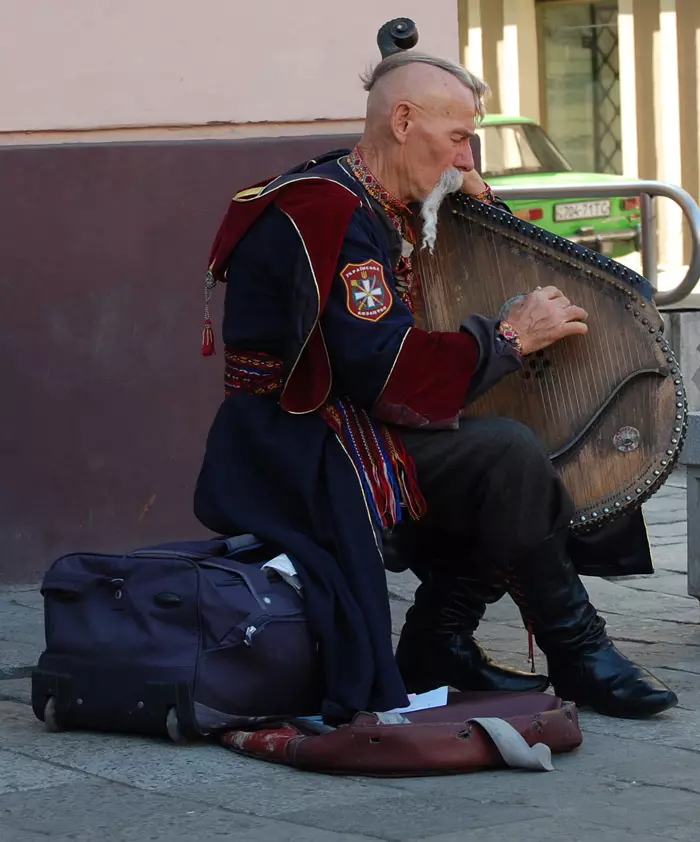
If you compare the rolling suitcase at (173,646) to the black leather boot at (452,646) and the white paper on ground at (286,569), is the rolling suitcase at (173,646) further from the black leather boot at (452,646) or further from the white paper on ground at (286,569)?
the black leather boot at (452,646)

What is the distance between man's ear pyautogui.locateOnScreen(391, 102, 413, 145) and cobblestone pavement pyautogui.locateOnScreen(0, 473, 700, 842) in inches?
50.0

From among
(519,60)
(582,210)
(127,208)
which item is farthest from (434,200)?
(519,60)

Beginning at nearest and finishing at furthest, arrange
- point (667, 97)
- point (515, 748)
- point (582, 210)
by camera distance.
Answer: point (515, 748) < point (582, 210) < point (667, 97)

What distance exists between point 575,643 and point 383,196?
102 centimetres

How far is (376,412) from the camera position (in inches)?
143

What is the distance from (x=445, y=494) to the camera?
3.69 m

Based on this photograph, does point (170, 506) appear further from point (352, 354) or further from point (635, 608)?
point (352, 354)

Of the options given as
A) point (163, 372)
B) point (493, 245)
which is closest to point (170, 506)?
point (163, 372)

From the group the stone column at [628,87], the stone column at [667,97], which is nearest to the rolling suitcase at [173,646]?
the stone column at [667,97]

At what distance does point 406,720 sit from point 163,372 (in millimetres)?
2021

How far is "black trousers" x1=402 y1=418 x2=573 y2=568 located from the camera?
3.62m

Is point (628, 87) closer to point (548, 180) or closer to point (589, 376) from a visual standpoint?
point (548, 180)

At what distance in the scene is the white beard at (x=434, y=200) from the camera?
3830 mm

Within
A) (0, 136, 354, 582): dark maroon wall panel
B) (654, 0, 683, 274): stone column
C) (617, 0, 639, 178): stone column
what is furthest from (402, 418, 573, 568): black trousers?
(617, 0, 639, 178): stone column
